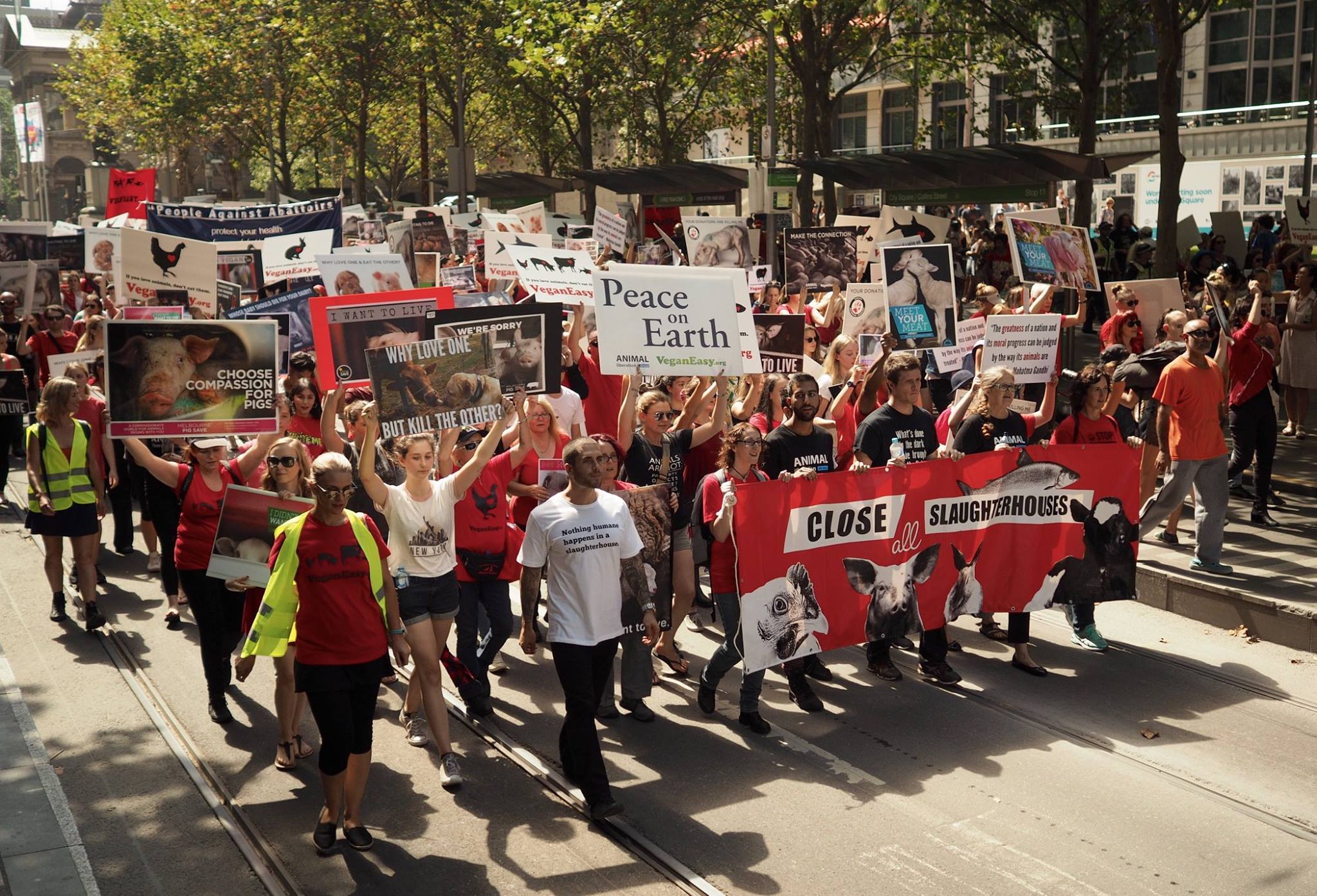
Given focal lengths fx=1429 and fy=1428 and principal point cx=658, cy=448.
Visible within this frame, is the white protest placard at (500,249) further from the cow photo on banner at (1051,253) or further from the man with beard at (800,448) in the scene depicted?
the man with beard at (800,448)

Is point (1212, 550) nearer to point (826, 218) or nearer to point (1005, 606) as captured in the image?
point (1005, 606)

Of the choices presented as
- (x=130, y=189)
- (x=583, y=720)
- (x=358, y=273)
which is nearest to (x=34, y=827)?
(x=583, y=720)

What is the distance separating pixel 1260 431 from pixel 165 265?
10.6 meters

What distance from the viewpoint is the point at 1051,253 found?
42.6 feet

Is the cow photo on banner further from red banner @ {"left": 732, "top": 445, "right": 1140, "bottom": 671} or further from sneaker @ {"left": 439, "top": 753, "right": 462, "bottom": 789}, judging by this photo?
sneaker @ {"left": 439, "top": 753, "right": 462, "bottom": 789}

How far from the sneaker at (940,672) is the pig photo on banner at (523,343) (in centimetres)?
274

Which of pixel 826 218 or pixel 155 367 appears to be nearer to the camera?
pixel 155 367

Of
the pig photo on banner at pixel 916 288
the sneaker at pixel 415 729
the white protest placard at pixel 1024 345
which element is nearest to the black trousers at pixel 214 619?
the sneaker at pixel 415 729

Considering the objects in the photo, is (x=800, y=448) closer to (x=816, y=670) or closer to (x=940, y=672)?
(x=816, y=670)

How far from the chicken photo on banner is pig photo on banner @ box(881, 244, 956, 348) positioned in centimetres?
696

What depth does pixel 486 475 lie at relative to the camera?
7.89m

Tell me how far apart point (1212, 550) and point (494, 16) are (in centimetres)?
2887

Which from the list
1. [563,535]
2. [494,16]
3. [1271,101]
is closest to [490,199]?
[494,16]

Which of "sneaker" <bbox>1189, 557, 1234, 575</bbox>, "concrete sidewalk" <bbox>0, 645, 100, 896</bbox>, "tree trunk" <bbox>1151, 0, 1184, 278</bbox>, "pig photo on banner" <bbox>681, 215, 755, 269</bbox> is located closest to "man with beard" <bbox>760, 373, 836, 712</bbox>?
"sneaker" <bbox>1189, 557, 1234, 575</bbox>
